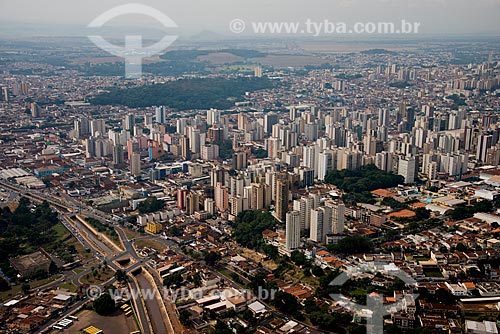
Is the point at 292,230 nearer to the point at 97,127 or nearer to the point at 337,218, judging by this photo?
the point at 337,218

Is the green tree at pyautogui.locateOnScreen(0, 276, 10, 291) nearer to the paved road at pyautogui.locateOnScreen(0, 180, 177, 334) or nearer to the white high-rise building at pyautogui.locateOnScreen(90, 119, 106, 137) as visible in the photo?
the paved road at pyautogui.locateOnScreen(0, 180, 177, 334)

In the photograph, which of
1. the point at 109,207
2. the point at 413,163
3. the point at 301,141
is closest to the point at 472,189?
the point at 413,163

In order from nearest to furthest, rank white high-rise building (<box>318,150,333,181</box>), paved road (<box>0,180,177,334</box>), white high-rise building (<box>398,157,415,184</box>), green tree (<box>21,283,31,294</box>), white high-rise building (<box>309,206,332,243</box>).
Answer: paved road (<box>0,180,177,334</box>) < green tree (<box>21,283,31,294</box>) < white high-rise building (<box>309,206,332,243</box>) < white high-rise building (<box>398,157,415,184</box>) < white high-rise building (<box>318,150,333,181</box>)

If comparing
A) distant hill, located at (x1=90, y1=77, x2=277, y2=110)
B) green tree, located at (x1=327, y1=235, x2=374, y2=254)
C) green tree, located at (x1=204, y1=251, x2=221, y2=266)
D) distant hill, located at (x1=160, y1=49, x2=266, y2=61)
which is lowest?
green tree, located at (x1=204, y1=251, x2=221, y2=266)

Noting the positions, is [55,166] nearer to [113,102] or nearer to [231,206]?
[231,206]

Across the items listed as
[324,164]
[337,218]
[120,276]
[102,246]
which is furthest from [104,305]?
[324,164]

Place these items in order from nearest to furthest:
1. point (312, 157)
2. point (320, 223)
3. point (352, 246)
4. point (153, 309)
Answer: point (153, 309) → point (352, 246) → point (320, 223) → point (312, 157)

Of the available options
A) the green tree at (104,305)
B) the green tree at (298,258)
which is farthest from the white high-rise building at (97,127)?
the green tree at (104,305)

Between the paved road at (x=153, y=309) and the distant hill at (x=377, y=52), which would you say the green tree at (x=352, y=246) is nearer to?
the paved road at (x=153, y=309)

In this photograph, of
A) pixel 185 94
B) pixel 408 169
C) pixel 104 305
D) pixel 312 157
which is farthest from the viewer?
pixel 185 94

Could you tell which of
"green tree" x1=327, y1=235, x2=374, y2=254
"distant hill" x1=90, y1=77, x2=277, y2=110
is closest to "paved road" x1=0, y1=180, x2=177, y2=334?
"green tree" x1=327, y1=235, x2=374, y2=254
